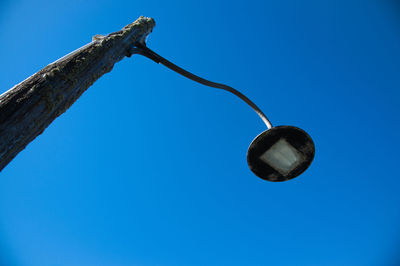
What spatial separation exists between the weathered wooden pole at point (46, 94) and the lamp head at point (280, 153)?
248cm

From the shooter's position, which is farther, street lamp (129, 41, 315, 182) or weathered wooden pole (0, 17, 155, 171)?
street lamp (129, 41, 315, 182)

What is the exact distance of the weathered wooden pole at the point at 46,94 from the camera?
183 centimetres

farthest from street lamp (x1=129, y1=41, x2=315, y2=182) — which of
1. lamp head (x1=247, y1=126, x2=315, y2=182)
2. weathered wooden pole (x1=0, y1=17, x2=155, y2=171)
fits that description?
weathered wooden pole (x1=0, y1=17, x2=155, y2=171)

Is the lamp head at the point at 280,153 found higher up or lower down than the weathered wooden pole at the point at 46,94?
higher up

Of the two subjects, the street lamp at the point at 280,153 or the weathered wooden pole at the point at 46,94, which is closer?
the weathered wooden pole at the point at 46,94

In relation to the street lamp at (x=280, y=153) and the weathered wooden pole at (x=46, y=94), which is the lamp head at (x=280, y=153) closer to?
the street lamp at (x=280, y=153)

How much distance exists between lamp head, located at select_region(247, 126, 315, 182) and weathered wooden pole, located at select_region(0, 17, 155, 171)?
8.13 ft

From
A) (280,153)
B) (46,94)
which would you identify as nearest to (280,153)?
(280,153)

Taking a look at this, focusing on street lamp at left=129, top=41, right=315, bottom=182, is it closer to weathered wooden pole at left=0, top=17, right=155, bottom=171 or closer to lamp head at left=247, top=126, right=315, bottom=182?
lamp head at left=247, top=126, right=315, bottom=182

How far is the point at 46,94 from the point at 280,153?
304 centimetres

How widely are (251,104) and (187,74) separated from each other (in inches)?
57.2

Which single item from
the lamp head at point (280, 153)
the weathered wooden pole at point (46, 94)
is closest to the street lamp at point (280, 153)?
the lamp head at point (280, 153)

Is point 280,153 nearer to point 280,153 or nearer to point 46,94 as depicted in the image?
point 280,153

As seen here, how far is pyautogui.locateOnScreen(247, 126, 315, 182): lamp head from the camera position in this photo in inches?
127
